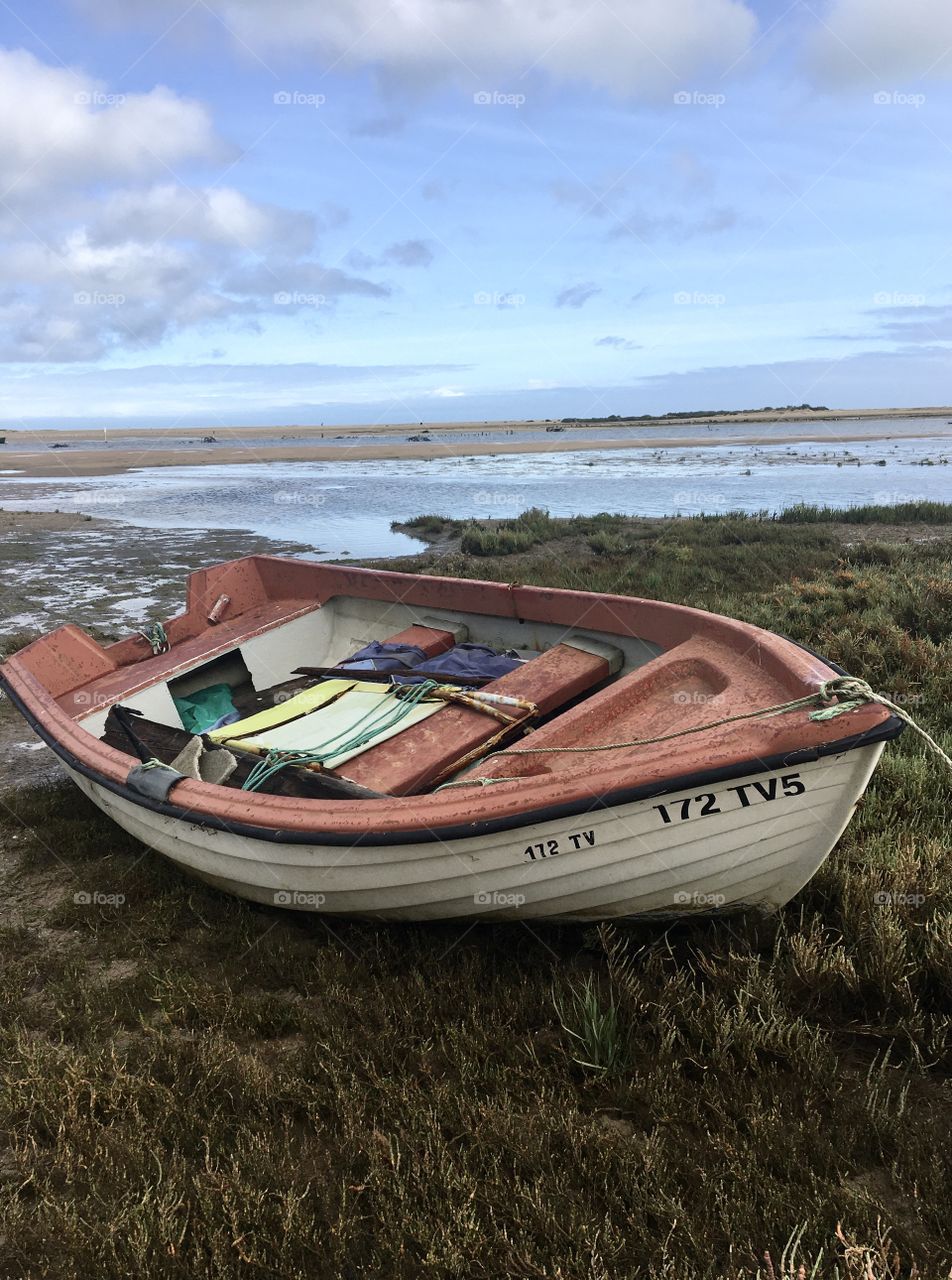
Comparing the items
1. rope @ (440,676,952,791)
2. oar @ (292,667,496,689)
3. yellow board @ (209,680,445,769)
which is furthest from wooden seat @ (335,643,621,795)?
rope @ (440,676,952,791)

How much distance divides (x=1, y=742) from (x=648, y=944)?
7.05 m

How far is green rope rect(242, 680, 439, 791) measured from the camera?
4.54m

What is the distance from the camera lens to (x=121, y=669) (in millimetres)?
7039

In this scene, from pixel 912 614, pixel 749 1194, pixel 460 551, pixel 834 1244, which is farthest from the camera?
pixel 460 551

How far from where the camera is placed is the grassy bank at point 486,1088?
244cm

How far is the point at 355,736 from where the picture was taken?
16.2 feet

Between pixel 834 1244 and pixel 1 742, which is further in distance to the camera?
pixel 1 742

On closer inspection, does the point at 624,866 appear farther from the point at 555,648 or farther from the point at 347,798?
the point at 555,648

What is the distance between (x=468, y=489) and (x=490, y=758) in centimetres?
3090

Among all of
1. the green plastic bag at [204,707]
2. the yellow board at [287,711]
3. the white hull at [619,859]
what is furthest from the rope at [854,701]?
the green plastic bag at [204,707]

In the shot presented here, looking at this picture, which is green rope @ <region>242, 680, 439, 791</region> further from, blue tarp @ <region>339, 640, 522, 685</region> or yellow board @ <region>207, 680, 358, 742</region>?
yellow board @ <region>207, 680, 358, 742</region>

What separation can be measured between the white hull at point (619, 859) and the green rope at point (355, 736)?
65cm

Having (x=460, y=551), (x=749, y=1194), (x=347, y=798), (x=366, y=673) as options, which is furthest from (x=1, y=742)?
(x=460, y=551)

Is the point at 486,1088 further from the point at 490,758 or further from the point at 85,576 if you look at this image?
the point at 85,576
